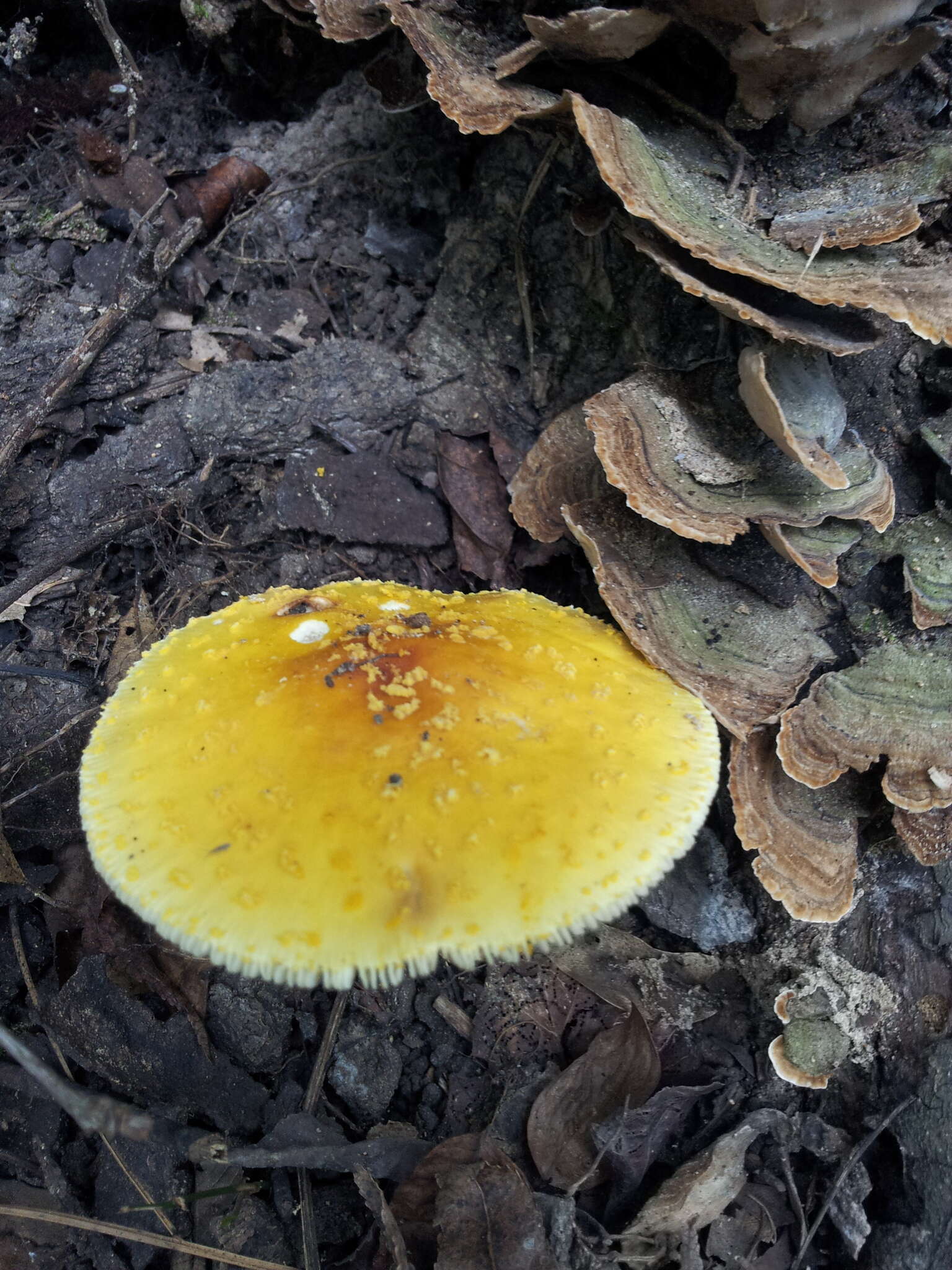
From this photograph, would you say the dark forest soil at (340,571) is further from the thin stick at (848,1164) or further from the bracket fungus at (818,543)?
the bracket fungus at (818,543)

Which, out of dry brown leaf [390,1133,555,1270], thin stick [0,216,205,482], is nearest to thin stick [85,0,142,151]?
thin stick [0,216,205,482]

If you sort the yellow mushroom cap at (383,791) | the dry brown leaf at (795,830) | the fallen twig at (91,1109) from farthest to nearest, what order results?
the dry brown leaf at (795,830), the yellow mushroom cap at (383,791), the fallen twig at (91,1109)

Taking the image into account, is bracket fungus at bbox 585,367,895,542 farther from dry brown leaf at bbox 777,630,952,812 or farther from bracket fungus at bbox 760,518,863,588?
dry brown leaf at bbox 777,630,952,812

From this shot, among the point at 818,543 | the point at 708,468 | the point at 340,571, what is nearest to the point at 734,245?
the point at 708,468

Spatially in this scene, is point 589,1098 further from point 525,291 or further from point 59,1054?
point 525,291

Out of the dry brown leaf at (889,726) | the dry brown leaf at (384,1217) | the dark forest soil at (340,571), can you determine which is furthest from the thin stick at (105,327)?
the dry brown leaf at (889,726)

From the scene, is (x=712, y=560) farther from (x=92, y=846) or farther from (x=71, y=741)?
(x=71, y=741)
